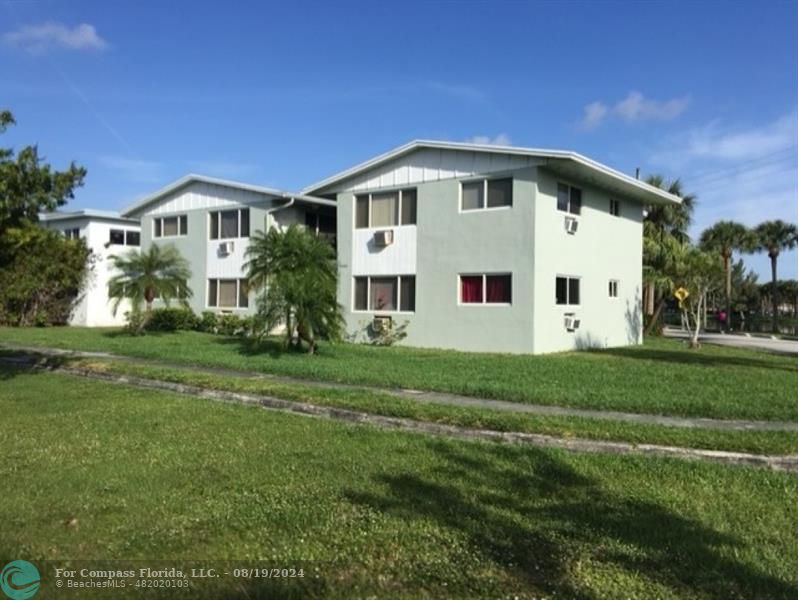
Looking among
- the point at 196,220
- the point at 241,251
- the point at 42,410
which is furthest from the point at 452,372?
the point at 196,220

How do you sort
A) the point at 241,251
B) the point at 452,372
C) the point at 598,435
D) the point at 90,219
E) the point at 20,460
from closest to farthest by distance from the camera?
1. the point at 20,460
2. the point at 598,435
3. the point at 452,372
4. the point at 241,251
5. the point at 90,219

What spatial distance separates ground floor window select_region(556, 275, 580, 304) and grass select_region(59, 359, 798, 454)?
10303 mm

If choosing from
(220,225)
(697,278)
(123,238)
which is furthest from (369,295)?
(123,238)

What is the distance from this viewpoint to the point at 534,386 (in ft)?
35.9

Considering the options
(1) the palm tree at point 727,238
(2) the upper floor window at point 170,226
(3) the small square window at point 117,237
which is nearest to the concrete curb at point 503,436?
(2) the upper floor window at point 170,226

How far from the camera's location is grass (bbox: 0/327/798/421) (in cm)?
957

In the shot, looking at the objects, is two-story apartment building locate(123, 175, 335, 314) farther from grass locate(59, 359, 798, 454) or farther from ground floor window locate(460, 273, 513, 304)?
grass locate(59, 359, 798, 454)

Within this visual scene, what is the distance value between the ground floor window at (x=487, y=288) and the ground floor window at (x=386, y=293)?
1819mm

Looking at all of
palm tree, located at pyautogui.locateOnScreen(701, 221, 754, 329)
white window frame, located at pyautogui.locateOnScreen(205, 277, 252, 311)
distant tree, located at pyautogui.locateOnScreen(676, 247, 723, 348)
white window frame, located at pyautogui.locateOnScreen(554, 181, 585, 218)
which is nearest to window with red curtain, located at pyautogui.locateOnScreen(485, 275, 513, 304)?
white window frame, located at pyautogui.locateOnScreen(554, 181, 585, 218)

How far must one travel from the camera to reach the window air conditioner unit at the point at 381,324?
66.5 feet

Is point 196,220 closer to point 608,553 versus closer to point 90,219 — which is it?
point 90,219

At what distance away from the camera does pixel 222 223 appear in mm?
26281

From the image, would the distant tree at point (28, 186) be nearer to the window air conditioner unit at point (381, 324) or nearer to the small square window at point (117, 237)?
the window air conditioner unit at point (381, 324)

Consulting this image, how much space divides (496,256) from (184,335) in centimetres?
1127
